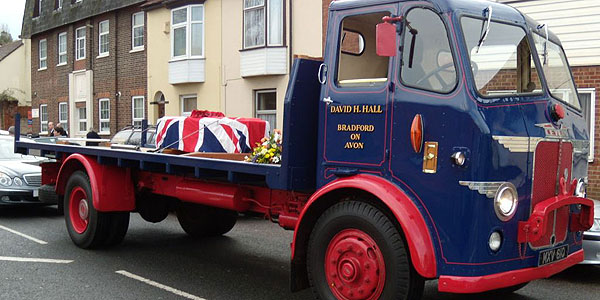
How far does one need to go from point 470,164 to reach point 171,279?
3.58 m

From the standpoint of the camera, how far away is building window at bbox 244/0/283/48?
1705 centimetres

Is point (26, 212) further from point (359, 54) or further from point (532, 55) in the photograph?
point (532, 55)

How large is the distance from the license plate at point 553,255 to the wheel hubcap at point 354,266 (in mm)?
1224

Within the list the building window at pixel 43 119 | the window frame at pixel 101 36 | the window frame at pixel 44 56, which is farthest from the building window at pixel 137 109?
the building window at pixel 43 119

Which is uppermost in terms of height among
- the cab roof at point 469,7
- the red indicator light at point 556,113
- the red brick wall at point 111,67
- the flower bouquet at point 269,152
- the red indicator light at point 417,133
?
the red brick wall at point 111,67

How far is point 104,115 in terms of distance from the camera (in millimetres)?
24953

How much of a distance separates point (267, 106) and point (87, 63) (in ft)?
37.1

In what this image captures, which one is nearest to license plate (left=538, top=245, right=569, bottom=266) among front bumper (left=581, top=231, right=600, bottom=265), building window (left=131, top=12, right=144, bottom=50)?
front bumper (left=581, top=231, right=600, bottom=265)

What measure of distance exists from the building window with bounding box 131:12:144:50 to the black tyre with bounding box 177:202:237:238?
1500 centimetres

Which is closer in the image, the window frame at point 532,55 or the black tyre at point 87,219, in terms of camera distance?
the window frame at point 532,55

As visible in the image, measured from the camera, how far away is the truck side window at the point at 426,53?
4496 millimetres

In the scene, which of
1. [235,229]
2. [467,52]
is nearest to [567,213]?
[467,52]

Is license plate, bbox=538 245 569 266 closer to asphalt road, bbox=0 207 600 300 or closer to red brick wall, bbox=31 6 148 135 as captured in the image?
asphalt road, bbox=0 207 600 300

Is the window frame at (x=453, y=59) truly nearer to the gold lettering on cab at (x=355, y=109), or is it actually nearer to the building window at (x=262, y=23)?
the gold lettering on cab at (x=355, y=109)
